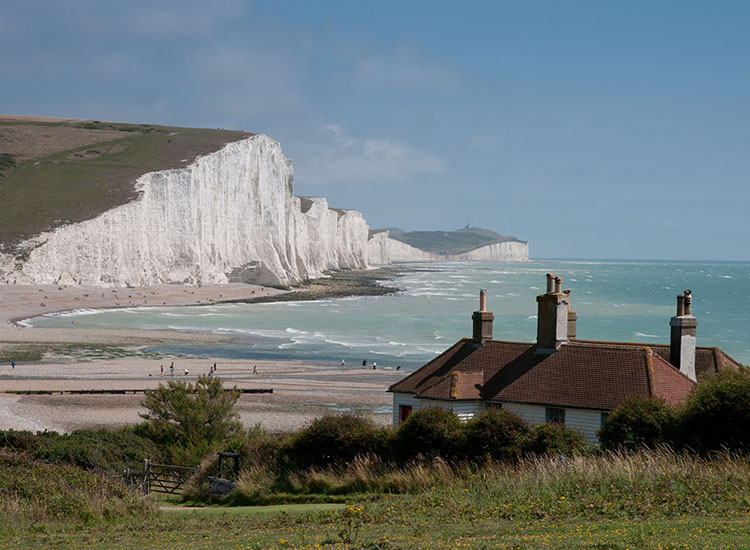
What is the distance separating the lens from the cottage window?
57.2 ft

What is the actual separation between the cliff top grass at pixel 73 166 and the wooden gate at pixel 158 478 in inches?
3091

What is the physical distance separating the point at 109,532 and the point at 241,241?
109215 mm

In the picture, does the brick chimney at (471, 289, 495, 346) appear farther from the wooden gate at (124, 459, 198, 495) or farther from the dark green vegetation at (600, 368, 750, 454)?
the wooden gate at (124, 459, 198, 495)

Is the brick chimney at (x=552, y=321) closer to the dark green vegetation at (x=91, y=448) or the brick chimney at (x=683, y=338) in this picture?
the brick chimney at (x=683, y=338)

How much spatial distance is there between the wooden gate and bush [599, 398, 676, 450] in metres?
8.24

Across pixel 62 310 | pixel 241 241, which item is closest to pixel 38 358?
pixel 62 310

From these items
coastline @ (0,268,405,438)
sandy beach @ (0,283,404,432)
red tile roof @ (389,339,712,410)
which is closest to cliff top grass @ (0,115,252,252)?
coastline @ (0,268,405,438)

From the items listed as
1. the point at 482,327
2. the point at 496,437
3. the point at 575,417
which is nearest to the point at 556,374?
the point at 575,417

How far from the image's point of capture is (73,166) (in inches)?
4702

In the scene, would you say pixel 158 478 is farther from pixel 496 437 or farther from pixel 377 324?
pixel 377 324

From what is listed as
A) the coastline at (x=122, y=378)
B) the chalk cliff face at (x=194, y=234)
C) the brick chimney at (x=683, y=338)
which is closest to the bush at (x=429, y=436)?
the brick chimney at (x=683, y=338)

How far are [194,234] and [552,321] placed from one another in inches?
3655

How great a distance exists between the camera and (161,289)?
9988 cm

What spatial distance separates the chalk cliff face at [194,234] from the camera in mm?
93688
